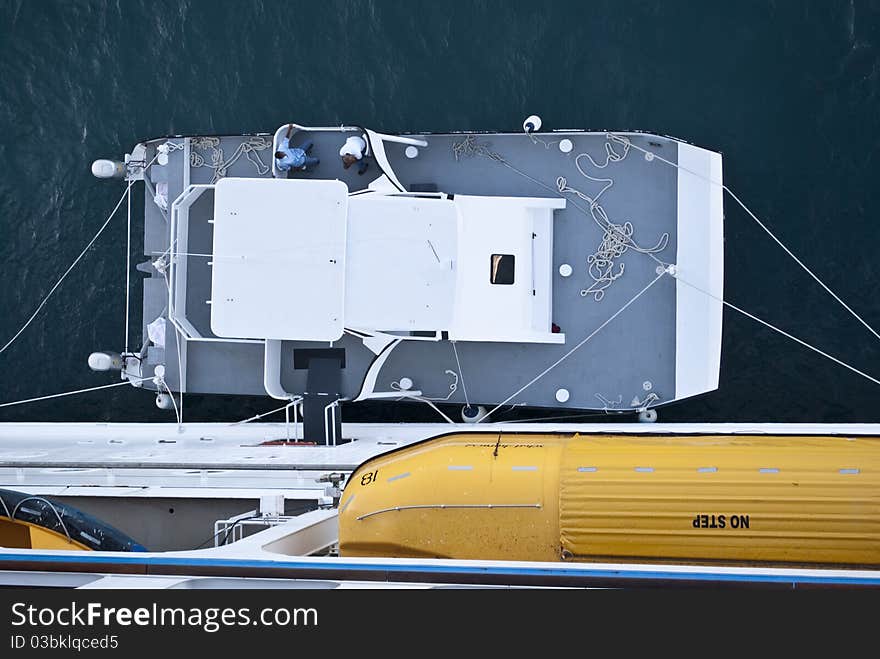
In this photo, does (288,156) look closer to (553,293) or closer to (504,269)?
(504,269)

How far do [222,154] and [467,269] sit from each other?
273 cm

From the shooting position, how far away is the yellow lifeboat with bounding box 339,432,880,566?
5.50 metres

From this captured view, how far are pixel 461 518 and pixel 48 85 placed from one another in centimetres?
748

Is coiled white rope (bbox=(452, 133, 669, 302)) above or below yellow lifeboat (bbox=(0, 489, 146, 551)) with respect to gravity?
above

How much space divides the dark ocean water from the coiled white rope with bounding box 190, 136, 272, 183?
727mm

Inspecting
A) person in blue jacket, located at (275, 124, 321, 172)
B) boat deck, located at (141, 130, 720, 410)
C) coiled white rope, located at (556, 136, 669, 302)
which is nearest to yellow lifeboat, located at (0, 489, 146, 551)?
boat deck, located at (141, 130, 720, 410)

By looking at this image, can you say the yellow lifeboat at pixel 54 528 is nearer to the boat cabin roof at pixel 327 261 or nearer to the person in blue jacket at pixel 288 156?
the boat cabin roof at pixel 327 261

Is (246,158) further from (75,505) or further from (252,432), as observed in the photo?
(75,505)

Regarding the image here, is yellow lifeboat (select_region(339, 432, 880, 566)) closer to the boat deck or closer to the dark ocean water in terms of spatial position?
the boat deck

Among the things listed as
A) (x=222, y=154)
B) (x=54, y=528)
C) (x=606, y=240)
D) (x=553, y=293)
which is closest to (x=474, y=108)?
(x=606, y=240)

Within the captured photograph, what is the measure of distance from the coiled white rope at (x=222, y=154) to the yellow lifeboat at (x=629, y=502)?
14.6ft

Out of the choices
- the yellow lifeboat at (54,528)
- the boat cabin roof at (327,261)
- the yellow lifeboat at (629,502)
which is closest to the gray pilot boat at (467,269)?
the boat cabin roof at (327,261)

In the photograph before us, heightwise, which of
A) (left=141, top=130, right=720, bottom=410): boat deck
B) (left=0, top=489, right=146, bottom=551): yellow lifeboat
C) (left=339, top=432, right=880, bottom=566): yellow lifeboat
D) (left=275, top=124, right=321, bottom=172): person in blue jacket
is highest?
(left=275, top=124, right=321, bottom=172): person in blue jacket

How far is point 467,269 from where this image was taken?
9.05 m
